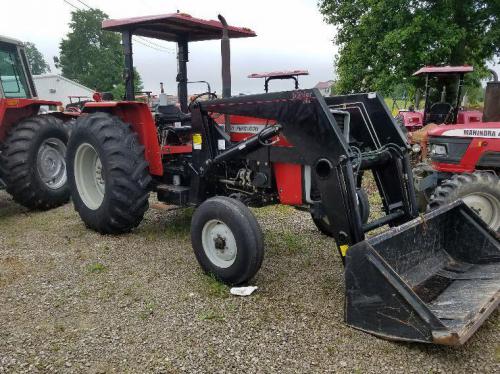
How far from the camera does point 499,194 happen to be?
15.1 feet

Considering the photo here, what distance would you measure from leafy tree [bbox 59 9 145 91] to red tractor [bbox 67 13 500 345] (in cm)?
4573

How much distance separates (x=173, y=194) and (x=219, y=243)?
1241 millimetres

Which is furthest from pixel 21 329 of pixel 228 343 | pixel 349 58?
pixel 349 58

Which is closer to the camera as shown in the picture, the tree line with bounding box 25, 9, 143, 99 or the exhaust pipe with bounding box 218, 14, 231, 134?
the exhaust pipe with bounding box 218, 14, 231, 134

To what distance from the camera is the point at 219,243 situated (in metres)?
3.76

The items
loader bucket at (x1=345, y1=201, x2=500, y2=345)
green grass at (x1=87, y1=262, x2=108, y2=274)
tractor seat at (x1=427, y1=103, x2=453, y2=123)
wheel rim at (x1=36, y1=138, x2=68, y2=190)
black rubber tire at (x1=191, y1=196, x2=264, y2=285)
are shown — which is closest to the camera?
loader bucket at (x1=345, y1=201, x2=500, y2=345)

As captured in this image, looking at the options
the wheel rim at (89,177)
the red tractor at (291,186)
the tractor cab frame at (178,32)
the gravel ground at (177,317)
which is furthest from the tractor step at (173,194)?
the tractor cab frame at (178,32)

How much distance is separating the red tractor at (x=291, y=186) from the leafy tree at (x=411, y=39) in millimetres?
10899

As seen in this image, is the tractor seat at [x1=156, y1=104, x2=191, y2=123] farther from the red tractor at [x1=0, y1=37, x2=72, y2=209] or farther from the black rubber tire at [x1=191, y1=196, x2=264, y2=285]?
the red tractor at [x1=0, y1=37, x2=72, y2=209]

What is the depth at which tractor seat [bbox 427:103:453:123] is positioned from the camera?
9.82 metres

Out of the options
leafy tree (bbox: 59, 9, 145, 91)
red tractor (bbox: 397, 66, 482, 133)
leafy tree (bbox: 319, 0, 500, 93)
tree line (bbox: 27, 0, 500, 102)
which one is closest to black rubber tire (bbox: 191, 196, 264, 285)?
red tractor (bbox: 397, 66, 482, 133)

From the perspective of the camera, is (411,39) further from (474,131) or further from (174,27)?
(174,27)

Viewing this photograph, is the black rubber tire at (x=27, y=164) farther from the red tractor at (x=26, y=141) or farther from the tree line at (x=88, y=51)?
the tree line at (x=88, y=51)

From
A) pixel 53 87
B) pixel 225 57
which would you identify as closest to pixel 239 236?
pixel 225 57
